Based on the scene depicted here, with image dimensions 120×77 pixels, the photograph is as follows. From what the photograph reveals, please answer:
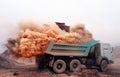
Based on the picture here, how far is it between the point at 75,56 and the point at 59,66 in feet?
6.18

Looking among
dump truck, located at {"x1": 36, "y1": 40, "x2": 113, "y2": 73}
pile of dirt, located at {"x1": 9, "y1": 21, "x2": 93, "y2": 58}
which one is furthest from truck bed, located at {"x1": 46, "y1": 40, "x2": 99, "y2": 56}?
pile of dirt, located at {"x1": 9, "y1": 21, "x2": 93, "y2": 58}

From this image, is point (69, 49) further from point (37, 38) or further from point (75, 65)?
point (37, 38)

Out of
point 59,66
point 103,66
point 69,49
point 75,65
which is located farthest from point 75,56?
point 103,66

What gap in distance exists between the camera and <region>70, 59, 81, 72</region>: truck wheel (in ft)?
78.7

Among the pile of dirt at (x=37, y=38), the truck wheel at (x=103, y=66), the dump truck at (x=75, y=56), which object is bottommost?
the truck wheel at (x=103, y=66)

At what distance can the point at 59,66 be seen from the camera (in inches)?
914

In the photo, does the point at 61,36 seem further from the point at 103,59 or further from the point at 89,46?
the point at 103,59

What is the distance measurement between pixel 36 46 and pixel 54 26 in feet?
9.21

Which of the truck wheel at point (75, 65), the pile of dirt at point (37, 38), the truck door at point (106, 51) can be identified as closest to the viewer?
the pile of dirt at point (37, 38)

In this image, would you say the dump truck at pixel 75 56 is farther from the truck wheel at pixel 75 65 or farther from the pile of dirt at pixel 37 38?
the pile of dirt at pixel 37 38

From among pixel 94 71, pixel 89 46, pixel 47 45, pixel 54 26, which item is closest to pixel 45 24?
pixel 54 26

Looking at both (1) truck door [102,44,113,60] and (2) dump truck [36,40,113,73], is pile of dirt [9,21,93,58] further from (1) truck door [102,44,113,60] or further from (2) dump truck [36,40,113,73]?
(1) truck door [102,44,113,60]

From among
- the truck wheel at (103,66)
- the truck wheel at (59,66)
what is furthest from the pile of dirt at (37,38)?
the truck wheel at (103,66)

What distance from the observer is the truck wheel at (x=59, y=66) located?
2295cm
